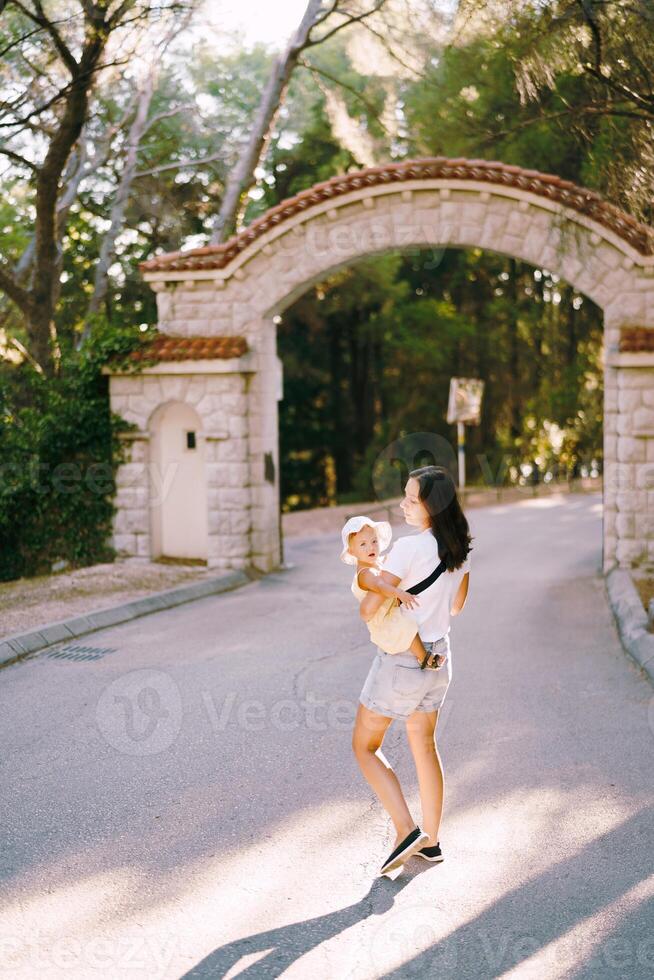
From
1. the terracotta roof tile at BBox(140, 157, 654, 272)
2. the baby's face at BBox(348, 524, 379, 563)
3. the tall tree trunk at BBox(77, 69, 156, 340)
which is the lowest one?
the baby's face at BBox(348, 524, 379, 563)

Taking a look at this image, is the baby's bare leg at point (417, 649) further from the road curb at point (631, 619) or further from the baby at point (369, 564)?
the road curb at point (631, 619)

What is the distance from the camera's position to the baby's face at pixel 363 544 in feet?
14.0

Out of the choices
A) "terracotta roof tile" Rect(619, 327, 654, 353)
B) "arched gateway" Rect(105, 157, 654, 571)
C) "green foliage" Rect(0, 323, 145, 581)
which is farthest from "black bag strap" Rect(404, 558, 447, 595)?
"green foliage" Rect(0, 323, 145, 581)

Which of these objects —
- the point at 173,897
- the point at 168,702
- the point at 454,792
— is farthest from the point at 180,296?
the point at 173,897

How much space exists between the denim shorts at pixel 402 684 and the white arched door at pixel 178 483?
9.73 meters

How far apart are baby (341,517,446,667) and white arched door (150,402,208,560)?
32.1 ft

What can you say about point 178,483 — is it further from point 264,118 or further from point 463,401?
point 264,118

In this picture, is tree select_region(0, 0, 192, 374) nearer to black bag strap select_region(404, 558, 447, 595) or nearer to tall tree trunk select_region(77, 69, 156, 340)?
tall tree trunk select_region(77, 69, 156, 340)

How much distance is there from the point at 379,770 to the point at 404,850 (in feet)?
1.11

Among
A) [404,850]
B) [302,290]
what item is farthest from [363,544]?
[302,290]

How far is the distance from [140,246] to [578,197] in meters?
15.0

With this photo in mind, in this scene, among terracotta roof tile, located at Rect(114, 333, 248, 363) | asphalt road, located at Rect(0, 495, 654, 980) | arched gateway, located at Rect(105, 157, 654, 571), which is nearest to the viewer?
asphalt road, located at Rect(0, 495, 654, 980)

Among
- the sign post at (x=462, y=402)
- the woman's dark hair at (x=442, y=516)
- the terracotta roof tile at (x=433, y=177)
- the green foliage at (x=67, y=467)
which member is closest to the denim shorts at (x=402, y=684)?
the woman's dark hair at (x=442, y=516)

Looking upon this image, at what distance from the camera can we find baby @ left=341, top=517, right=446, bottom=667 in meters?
4.24
